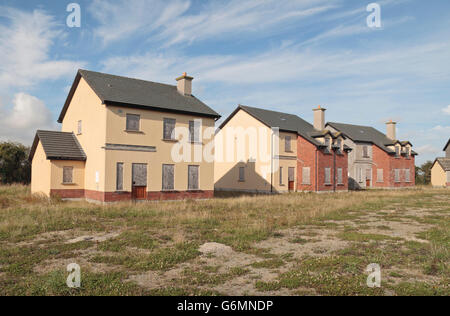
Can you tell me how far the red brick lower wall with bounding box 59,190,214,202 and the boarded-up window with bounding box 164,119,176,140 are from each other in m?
3.90

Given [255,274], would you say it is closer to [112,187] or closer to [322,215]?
[322,215]

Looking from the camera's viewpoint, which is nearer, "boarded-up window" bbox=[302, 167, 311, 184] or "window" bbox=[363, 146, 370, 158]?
"boarded-up window" bbox=[302, 167, 311, 184]

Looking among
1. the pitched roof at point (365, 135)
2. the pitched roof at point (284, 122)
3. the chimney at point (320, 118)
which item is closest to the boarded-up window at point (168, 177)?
the pitched roof at point (284, 122)

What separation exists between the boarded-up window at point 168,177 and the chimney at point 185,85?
6764 mm

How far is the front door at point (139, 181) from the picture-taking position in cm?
2198

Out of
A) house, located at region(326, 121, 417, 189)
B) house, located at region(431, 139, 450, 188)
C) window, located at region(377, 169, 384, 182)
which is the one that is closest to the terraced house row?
house, located at region(326, 121, 417, 189)

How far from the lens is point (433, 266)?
7902mm

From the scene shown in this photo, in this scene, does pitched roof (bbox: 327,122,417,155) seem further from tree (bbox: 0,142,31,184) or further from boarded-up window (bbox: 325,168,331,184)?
tree (bbox: 0,142,31,184)

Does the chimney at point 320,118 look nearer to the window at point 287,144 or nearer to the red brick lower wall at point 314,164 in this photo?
the red brick lower wall at point 314,164

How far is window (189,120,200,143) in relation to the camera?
81.1 feet

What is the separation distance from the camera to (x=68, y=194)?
72.3ft

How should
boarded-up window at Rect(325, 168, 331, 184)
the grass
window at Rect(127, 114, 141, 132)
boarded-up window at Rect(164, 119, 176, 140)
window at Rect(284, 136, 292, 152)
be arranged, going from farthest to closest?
boarded-up window at Rect(325, 168, 331, 184) → window at Rect(284, 136, 292, 152) → boarded-up window at Rect(164, 119, 176, 140) → window at Rect(127, 114, 141, 132) → the grass

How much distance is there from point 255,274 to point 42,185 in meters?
19.7

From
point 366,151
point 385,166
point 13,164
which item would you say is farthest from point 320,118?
point 13,164
